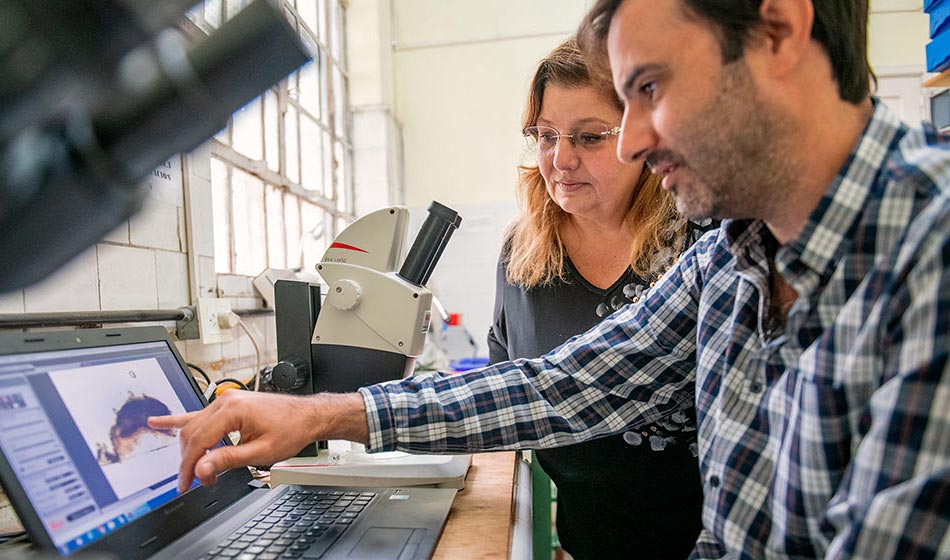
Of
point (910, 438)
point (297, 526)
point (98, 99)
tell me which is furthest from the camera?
point (297, 526)

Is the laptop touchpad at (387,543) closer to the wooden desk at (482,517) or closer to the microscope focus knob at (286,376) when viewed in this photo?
the wooden desk at (482,517)

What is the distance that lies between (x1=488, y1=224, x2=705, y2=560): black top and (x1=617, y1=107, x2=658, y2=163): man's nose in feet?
1.50

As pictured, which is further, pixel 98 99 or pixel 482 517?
pixel 482 517

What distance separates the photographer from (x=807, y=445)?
1.81 ft

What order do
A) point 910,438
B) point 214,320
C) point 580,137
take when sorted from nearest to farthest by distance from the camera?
point 910,438
point 580,137
point 214,320

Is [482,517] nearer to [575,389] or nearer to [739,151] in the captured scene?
[575,389]

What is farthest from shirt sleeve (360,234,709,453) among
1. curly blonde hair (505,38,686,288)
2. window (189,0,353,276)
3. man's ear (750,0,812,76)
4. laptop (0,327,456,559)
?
window (189,0,353,276)

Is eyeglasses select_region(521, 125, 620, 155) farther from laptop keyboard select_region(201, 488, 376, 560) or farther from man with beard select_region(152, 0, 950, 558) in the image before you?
laptop keyboard select_region(201, 488, 376, 560)

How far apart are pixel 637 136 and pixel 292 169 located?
1863mm

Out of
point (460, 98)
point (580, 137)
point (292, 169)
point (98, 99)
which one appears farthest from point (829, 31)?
point (460, 98)

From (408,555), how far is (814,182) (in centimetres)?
61

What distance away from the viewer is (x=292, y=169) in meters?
2.29

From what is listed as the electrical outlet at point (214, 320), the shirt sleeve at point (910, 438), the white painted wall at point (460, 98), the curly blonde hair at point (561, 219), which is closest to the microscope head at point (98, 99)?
the shirt sleeve at point (910, 438)

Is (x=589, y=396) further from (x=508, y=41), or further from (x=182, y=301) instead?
(x=508, y=41)
